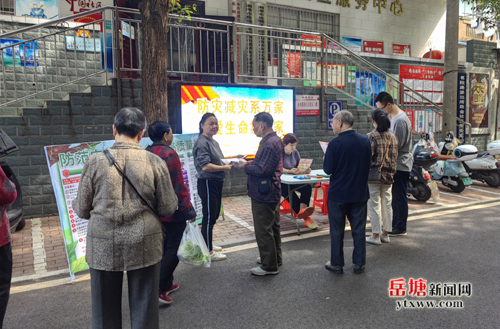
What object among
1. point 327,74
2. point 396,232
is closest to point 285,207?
point 396,232

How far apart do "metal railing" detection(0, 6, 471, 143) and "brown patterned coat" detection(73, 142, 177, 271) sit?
13.7 ft

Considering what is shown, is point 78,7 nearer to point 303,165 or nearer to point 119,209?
point 303,165

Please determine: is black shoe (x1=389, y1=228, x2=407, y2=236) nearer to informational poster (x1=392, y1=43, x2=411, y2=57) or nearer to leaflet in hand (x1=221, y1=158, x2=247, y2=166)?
leaflet in hand (x1=221, y1=158, x2=247, y2=166)

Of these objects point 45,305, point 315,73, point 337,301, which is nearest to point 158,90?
point 45,305

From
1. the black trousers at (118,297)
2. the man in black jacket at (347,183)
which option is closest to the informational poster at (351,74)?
the man in black jacket at (347,183)

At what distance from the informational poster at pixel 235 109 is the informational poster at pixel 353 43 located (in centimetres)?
539

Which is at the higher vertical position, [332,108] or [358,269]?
[332,108]

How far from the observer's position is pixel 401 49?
1438cm

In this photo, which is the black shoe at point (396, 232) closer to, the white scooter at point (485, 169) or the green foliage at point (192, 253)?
the green foliage at point (192, 253)

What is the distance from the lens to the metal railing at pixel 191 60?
696cm

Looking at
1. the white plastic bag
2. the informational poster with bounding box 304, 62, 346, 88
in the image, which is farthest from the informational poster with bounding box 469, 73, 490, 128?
the white plastic bag

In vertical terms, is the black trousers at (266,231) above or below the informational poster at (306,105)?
below

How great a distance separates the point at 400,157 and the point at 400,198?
62cm

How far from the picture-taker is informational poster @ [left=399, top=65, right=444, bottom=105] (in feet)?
42.2
